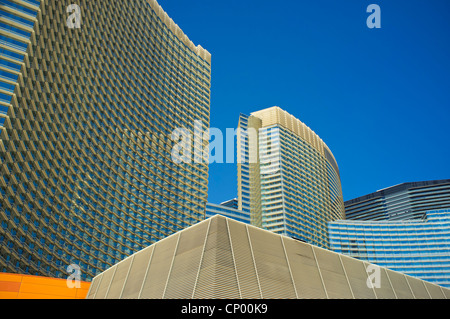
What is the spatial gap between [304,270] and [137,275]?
542 inches

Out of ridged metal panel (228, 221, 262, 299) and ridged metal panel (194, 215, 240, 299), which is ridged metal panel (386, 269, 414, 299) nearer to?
ridged metal panel (228, 221, 262, 299)

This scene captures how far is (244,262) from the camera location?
29156 mm

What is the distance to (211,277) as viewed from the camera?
26906 mm

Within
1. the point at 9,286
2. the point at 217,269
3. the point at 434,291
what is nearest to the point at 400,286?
the point at 434,291

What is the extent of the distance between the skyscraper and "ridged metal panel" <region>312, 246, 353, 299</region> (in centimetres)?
6541

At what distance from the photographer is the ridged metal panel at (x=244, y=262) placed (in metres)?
27.7

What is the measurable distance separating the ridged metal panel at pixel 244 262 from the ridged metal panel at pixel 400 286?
58.4ft

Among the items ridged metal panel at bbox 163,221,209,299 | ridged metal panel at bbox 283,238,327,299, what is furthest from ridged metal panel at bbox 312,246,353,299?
ridged metal panel at bbox 163,221,209,299

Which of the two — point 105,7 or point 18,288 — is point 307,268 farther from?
point 105,7

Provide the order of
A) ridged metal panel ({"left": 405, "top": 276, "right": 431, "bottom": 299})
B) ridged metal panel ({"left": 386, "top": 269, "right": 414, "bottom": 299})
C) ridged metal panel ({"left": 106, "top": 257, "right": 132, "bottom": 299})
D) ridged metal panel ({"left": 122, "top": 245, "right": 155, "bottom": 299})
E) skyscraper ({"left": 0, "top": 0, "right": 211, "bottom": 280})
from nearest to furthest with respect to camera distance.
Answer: ridged metal panel ({"left": 122, "top": 245, "right": 155, "bottom": 299}) < ridged metal panel ({"left": 106, "top": 257, "right": 132, "bottom": 299}) < ridged metal panel ({"left": 386, "top": 269, "right": 414, "bottom": 299}) < ridged metal panel ({"left": 405, "top": 276, "right": 431, "bottom": 299}) < skyscraper ({"left": 0, "top": 0, "right": 211, "bottom": 280})

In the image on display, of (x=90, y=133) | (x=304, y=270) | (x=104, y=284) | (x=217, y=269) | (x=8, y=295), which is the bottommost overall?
(x=8, y=295)

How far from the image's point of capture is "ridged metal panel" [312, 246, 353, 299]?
34031mm

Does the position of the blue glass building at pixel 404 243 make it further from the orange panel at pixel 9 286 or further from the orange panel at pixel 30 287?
the orange panel at pixel 9 286

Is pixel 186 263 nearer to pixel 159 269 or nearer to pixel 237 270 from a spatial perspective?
pixel 159 269
